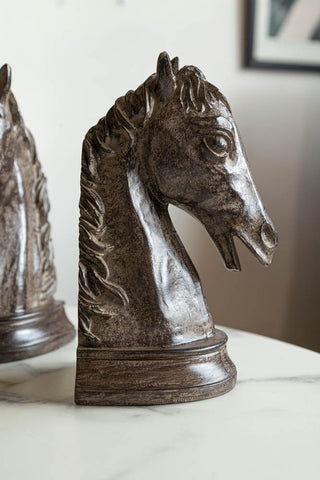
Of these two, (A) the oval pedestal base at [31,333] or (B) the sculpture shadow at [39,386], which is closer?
(B) the sculpture shadow at [39,386]

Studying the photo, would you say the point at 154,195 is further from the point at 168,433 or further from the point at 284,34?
the point at 284,34

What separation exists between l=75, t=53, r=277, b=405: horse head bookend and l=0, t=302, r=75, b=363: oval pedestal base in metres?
0.19

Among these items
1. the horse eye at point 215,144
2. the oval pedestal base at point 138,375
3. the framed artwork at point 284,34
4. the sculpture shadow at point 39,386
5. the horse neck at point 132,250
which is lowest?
the sculpture shadow at point 39,386

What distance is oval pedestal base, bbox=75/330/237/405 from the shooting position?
2.15 ft

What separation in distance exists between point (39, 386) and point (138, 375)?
15 cm

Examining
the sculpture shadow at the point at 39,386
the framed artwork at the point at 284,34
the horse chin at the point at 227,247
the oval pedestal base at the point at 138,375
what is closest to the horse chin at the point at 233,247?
the horse chin at the point at 227,247

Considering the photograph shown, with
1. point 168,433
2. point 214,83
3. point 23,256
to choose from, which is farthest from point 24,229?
point 214,83

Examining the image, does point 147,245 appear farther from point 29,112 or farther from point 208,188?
point 29,112

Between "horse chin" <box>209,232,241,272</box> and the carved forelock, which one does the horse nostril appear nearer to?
"horse chin" <box>209,232,241,272</box>

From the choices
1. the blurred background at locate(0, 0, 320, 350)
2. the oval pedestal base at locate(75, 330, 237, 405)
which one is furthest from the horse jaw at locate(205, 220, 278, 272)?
the blurred background at locate(0, 0, 320, 350)

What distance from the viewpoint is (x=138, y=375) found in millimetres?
654

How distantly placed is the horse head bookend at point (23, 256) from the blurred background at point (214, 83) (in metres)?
0.50

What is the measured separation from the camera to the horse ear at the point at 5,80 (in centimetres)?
77

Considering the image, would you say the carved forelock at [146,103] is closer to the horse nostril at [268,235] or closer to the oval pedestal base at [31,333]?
the horse nostril at [268,235]
